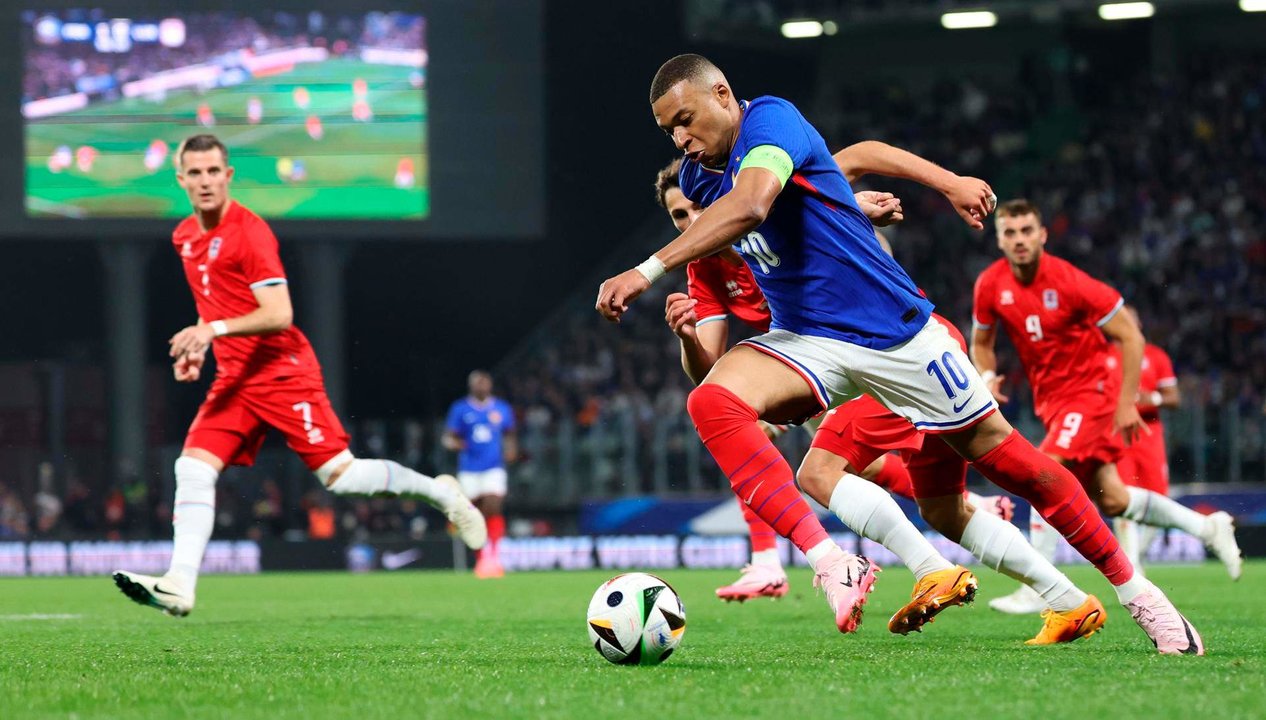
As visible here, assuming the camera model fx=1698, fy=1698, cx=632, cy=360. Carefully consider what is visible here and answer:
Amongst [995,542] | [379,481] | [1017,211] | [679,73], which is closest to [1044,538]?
[1017,211]

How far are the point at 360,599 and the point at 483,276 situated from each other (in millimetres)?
15913

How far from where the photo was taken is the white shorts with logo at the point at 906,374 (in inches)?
222

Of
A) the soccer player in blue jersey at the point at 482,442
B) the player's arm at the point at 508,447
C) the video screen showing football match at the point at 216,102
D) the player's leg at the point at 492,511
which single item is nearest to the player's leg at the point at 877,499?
the player's leg at the point at 492,511

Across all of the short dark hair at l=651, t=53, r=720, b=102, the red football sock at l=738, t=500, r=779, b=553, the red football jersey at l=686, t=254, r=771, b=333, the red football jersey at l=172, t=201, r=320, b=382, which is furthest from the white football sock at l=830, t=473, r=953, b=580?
the red football jersey at l=172, t=201, r=320, b=382

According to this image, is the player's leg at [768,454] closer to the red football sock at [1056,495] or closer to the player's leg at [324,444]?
the red football sock at [1056,495]

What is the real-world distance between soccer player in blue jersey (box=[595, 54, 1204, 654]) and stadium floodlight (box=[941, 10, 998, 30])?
20.3m

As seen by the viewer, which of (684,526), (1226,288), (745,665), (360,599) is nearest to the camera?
(745,665)

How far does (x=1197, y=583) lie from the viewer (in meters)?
12.2

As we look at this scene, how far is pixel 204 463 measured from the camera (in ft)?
27.5

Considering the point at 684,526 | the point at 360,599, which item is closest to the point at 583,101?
the point at 684,526

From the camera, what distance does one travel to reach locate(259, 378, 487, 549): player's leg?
8492mm

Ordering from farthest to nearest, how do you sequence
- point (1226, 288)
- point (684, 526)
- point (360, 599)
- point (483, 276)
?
point (483, 276)
point (1226, 288)
point (684, 526)
point (360, 599)

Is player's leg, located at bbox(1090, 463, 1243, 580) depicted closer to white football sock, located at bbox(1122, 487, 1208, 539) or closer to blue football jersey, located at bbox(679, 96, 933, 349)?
white football sock, located at bbox(1122, 487, 1208, 539)

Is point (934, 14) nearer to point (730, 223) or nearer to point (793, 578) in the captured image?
point (793, 578)
